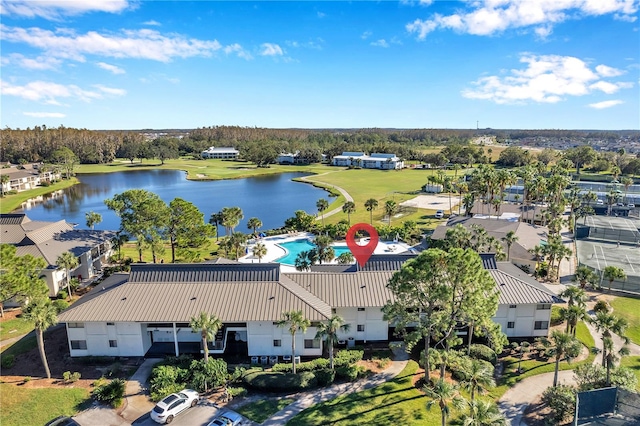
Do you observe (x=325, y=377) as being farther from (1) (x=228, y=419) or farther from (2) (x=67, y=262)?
(2) (x=67, y=262)

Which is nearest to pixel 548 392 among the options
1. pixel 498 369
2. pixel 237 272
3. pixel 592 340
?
pixel 498 369

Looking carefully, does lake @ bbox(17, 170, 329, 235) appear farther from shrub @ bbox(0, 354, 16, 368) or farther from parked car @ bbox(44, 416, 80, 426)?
parked car @ bbox(44, 416, 80, 426)

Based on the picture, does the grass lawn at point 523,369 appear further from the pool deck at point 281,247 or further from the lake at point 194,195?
the lake at point 194,195

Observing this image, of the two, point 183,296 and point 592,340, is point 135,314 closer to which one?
point 183,296

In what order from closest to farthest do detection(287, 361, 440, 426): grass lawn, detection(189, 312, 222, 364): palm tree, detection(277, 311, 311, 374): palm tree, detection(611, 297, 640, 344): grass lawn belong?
detection(287, 361, 440, 426): grass lawn → detection(189, 312, 222, 364): palm tree → detection(277, 311, 311, 374): palm tree → detection(611, 297, 640, 344): grass lawn

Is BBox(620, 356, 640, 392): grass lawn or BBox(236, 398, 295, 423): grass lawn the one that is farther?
BBox(620, 356, 640, 392): grass lawn

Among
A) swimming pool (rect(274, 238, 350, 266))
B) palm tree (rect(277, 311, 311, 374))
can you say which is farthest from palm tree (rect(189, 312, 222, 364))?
swimming pool (rect(274, 238, 350, 266))

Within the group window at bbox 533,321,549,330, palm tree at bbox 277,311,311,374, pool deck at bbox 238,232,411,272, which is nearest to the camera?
palm tree at bbox 277,311,311,374
